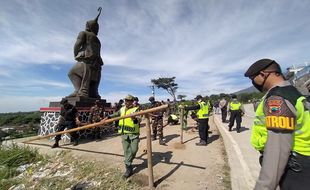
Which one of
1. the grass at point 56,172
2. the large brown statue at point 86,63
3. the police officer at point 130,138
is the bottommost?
the grass at point 56,172

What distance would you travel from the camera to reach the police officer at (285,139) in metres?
1.83

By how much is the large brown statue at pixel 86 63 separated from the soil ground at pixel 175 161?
2985 mm

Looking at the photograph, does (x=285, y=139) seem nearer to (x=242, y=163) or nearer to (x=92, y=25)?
(x=242, y=163)

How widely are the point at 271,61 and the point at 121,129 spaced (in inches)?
172

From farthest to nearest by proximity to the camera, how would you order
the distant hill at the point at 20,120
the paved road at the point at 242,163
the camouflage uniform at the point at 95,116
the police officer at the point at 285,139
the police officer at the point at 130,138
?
the distant hill at the point at 20,120 < the camouflage uniform at the point at 95,116 < the police officer at the point at 130,138 < the paved road at the point at 242,163 < the police officer at the point at 285,139

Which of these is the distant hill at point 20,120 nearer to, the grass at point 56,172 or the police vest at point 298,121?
the grass at point 56,172

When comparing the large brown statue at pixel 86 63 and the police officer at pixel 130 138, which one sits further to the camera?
the large brown statue at pixel 86 63

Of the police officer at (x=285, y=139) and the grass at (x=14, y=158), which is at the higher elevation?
the police officer at (x=285, y=139)

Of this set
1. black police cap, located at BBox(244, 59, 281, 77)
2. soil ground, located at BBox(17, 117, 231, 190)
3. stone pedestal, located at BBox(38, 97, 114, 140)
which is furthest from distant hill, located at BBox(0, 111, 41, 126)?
black police cap, located at BBox(244, 59, 281, 77)

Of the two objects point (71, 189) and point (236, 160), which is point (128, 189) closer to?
point (71, 189)

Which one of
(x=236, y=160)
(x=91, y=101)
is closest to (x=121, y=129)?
(x=236, y=160)

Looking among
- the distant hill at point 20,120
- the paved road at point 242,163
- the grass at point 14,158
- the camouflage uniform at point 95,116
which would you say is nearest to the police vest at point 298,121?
the paved road at point 242,163

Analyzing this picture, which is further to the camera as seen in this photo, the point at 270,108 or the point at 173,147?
the point at 173,147

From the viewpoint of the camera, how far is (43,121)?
12055 mm
